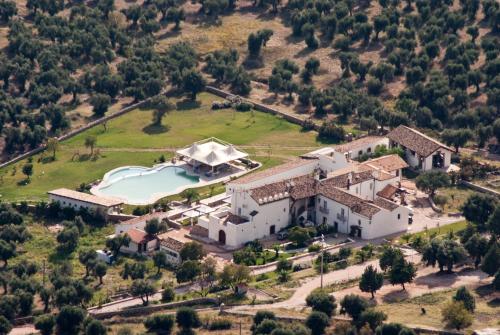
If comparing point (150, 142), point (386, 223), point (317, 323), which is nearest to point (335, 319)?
point (317, 323)

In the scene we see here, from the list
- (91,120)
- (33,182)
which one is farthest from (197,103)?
(33,182)

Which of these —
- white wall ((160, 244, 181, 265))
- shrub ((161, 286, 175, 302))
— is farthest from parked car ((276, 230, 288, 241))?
shrub ((161, 286, 175, 302))

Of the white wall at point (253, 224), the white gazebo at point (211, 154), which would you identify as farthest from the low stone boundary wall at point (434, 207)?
the white gazebo at point (211, 154)

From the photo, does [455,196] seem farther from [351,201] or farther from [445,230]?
[351,201]

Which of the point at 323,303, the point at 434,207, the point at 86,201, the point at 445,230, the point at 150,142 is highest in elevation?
the point at 323,303

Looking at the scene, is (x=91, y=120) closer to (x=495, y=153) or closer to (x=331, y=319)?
(x=495, y=153)

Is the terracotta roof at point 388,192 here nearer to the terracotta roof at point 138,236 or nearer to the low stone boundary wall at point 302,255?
the low stone boundary wall at point 302,255
